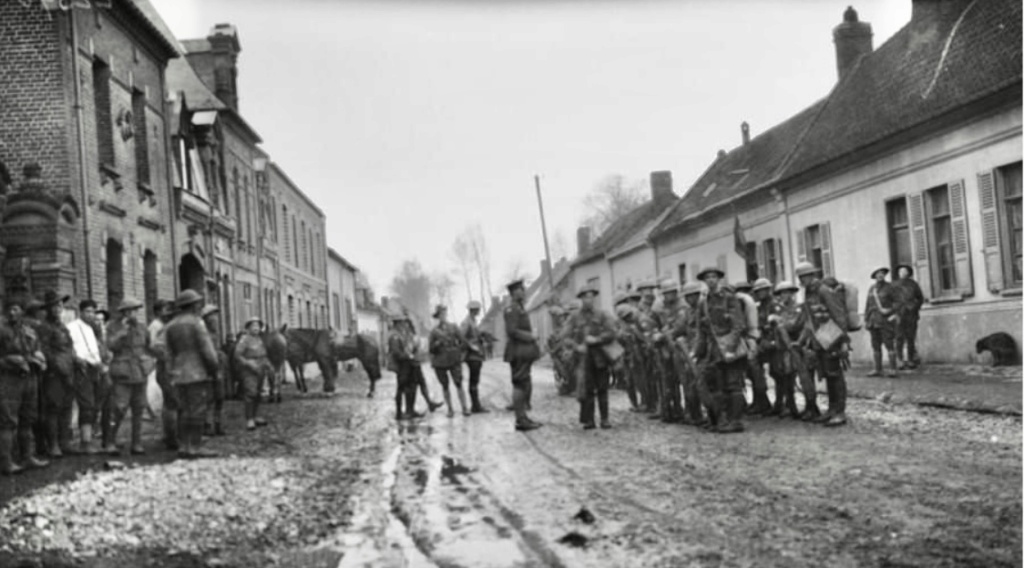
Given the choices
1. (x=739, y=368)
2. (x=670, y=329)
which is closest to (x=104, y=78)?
(x=670, y=329)

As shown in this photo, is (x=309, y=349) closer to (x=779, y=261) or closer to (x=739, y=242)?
(x=739, y=242)

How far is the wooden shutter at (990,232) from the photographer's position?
16422 millimetres

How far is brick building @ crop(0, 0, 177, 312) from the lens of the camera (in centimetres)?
1433

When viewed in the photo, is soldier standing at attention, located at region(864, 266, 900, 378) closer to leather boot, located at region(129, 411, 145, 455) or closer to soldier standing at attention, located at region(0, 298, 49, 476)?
leather boot, located at region(129, 411, 145, 455)

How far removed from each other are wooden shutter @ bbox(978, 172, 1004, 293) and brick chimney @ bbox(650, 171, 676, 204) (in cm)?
3233

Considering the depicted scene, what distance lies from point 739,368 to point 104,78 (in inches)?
467

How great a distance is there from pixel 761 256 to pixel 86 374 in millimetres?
19018

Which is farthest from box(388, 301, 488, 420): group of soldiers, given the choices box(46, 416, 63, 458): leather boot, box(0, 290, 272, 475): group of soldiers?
box(46, 416, 63, 458): leather boot

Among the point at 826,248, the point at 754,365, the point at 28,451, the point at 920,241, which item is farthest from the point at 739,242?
the point at 28,451

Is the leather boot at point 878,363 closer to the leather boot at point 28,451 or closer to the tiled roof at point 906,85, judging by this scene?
the tiled roof at point 906,85

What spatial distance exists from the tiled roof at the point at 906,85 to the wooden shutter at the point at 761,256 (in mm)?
1586

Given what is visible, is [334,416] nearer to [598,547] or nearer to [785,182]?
[598,547]

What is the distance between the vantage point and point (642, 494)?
7.29 m

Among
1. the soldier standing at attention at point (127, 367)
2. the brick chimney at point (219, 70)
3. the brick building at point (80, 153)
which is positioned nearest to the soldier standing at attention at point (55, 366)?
the soldier standing at attention at point (127, 367)
